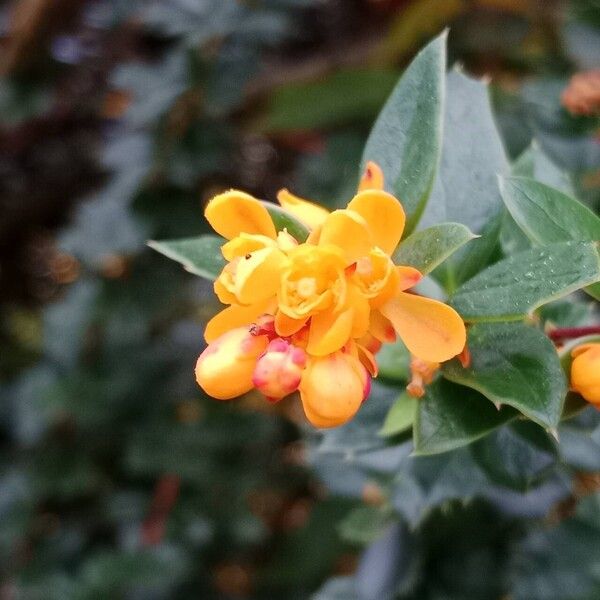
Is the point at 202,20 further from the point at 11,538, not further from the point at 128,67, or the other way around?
the point at 11,538

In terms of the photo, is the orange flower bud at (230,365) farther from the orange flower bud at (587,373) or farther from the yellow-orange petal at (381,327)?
the orange flower bud at (587,373)

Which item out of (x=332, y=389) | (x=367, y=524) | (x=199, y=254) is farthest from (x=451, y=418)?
(x=367, y=524)

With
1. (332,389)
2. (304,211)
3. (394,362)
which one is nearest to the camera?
(332,389)

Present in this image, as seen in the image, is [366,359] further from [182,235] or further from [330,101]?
[330,101]

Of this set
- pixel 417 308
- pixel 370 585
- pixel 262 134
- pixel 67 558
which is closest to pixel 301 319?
pixel 417 308

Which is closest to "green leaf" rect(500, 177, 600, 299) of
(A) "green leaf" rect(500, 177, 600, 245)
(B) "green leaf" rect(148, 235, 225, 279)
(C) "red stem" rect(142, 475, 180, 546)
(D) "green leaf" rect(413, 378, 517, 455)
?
(A) "green leaf" rect(500, 177, 600, 245)
